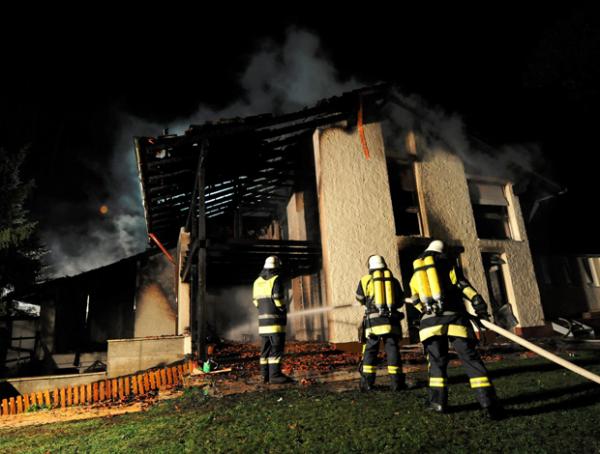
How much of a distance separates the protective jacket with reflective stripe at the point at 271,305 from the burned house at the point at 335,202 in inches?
66.2

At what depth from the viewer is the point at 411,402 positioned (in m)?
4.36

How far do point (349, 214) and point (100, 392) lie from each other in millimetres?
7043

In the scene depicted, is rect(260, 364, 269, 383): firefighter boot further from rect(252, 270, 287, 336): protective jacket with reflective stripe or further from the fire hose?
the fire hose

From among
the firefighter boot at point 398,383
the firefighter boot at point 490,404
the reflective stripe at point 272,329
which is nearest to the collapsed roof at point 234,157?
the reflective stripe at point 272,329

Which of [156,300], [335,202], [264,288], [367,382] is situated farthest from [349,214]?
[156,300]

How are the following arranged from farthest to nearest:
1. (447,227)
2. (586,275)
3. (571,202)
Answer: (571,202)
(586,275)
(447,227)

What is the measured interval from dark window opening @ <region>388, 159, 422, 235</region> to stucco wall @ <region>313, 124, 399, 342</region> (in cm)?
86

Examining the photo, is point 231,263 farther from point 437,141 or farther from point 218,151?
point 437,141

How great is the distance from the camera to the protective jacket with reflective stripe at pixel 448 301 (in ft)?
13.0

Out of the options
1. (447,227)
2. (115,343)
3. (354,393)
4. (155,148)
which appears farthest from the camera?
(447,227)

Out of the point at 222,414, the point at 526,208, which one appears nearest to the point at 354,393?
the point at 222,414

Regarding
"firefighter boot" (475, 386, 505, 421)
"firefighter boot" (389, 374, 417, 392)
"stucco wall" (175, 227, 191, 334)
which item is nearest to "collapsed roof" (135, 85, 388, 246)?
"stucco wall" (175, 227, 191, 334)

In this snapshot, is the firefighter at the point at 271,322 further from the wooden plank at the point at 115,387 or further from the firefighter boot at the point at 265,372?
the wooden plank at the point at 115,387

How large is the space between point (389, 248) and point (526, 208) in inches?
294
